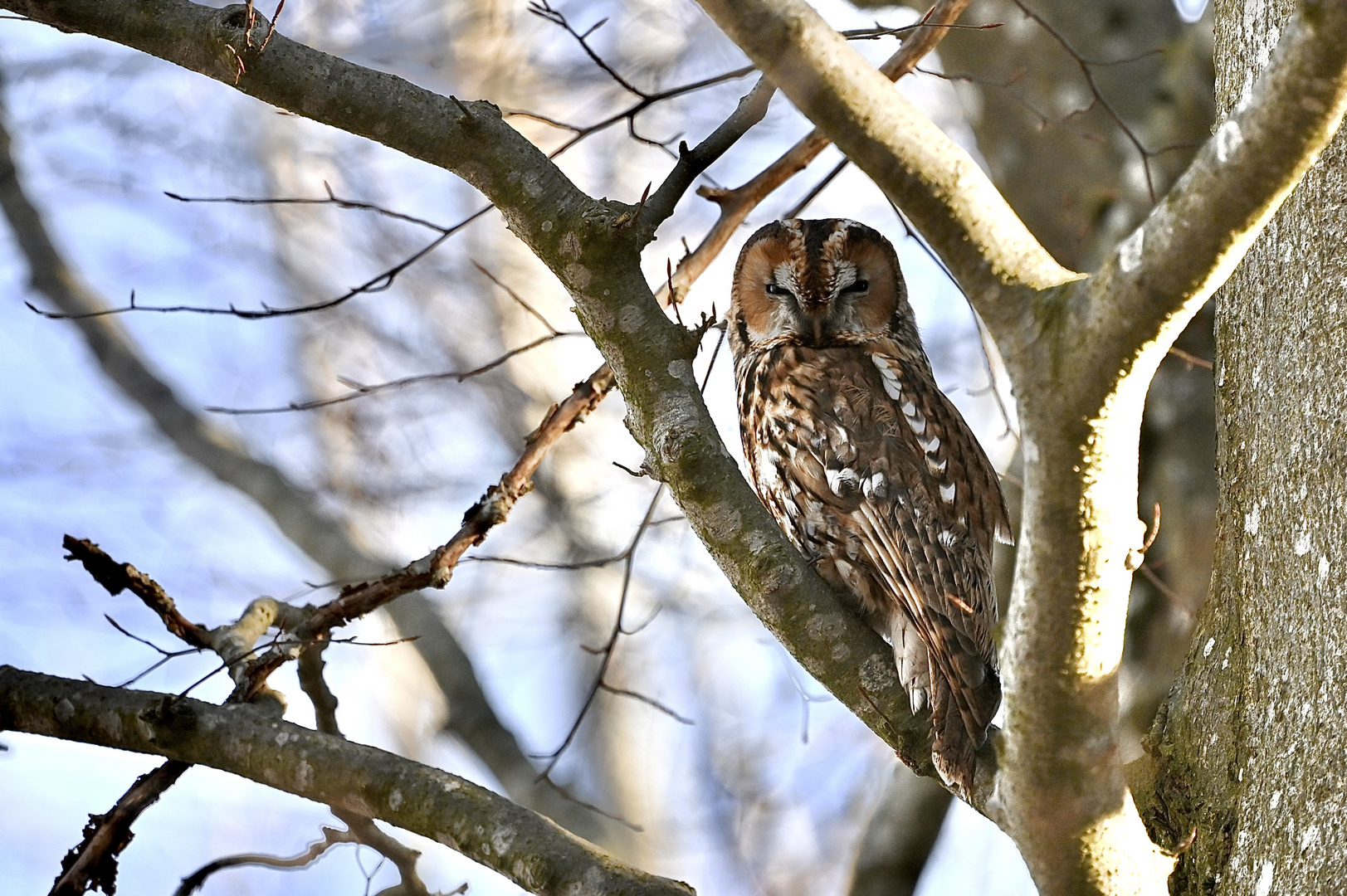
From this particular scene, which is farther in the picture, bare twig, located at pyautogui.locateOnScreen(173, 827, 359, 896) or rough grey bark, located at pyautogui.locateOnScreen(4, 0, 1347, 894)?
bare twig, located at pyautogui.locateOnScreen(173, 827, 359, 896)

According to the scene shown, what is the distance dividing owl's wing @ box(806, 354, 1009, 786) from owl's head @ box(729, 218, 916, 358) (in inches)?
10.7

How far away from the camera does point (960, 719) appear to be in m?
2.04

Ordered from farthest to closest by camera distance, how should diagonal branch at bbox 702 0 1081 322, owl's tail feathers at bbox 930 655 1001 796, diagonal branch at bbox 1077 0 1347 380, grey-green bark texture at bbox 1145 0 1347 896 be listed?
owl's tail feathers at bbox 930 655 1001 796 → grey-green bark texture at bbox 1145 0 1347 896 → diagonal branch at bbox 702 0 1081 322 → diagonal branch at bbox 1077 0 1347 380

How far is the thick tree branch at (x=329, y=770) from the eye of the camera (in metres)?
2.07

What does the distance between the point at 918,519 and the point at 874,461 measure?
169 mm

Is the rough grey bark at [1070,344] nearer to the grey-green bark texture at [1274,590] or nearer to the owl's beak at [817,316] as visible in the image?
the grey-green bark texture at [1274,590]

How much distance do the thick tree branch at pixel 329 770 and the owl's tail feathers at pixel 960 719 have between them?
0.52 meters

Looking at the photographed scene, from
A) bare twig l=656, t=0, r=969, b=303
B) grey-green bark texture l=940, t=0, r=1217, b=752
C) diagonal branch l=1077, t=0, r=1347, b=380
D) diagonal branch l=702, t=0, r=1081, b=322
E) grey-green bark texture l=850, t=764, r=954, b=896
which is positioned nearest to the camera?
diagonal branch l=1077, t=0, r=1347, b=380

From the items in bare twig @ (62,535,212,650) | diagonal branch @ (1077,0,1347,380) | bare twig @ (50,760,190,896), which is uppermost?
bare twig @ (62,535,212,650)

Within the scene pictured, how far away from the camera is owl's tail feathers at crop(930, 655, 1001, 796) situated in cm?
197

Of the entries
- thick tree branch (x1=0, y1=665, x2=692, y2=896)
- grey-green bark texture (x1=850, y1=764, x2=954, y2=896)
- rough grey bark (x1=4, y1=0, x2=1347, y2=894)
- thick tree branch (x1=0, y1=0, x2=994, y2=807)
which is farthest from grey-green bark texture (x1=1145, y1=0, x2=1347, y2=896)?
grey-green bark texture (x1=850, y1=764, x2=954, y2=896)

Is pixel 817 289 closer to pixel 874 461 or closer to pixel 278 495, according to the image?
pixel 874 461

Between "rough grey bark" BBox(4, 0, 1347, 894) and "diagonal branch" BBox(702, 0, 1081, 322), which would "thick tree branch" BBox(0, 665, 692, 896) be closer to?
"rough grey bark" BBox(4, 0, 1347, 894)

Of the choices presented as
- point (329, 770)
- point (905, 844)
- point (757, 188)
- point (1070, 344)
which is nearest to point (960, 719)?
point (1070, 344)
